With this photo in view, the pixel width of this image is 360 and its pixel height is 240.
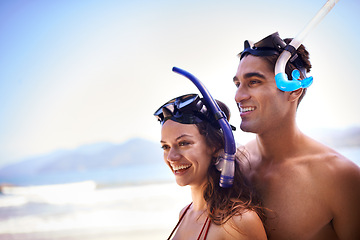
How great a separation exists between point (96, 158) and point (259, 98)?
30.7 metres

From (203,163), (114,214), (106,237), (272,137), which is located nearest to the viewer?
(203,163)

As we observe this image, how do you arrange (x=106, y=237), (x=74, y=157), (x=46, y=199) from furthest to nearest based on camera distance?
(x=74, y=157) < (x=46, y=199) < (x=106, y=237)

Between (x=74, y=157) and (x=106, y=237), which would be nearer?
(x=106, y=237)

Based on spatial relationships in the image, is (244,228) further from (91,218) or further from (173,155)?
(91,218)

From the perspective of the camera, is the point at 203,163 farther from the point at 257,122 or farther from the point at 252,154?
the point at 252,154

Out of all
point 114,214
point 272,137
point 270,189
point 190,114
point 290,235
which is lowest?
point 290,235

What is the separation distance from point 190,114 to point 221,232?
750 mm

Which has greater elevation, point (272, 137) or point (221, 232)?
point (272, 137)

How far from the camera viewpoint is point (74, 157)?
30781mm

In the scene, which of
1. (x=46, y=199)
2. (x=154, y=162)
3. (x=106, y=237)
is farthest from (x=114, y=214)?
(x=154, y=162)

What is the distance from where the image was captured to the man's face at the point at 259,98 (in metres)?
2.26

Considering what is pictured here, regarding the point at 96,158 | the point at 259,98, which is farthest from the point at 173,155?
the point at 96,158

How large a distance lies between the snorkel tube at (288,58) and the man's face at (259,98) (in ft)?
0.33

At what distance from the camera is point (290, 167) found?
235 centimetres
